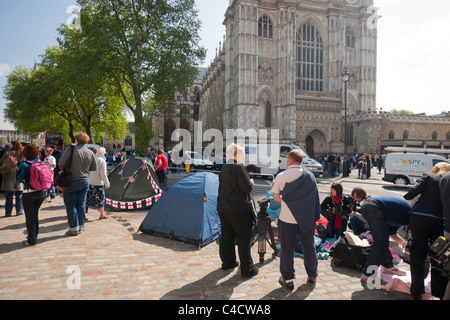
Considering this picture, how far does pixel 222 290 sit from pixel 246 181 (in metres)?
1.50

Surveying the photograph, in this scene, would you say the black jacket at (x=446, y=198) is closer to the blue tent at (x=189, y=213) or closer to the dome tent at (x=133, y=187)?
the blue tent at (x=189, y=213)

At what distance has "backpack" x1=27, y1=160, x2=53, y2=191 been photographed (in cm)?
499

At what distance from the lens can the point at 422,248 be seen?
10.6 ft

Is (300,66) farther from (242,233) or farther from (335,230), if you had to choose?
(242,233)

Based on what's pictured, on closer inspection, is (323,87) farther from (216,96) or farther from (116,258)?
(116,258)

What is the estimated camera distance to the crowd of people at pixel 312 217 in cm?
315

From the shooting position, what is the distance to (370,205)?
3717 mm

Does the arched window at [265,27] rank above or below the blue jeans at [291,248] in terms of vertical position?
above

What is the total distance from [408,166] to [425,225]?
46.0 ft

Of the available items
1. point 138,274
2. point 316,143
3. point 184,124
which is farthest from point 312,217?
point 184,124

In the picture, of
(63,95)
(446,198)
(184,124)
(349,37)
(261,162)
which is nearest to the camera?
(446,198)

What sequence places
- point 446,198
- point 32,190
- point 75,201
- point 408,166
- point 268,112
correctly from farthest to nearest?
point 268,112 → point 408,166 → point 75,201 → point 32,190 → point 446,198

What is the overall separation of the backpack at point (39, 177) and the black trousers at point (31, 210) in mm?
151

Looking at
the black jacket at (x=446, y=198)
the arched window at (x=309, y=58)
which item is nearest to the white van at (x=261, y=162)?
the black jacket at (x=446, y=198)
